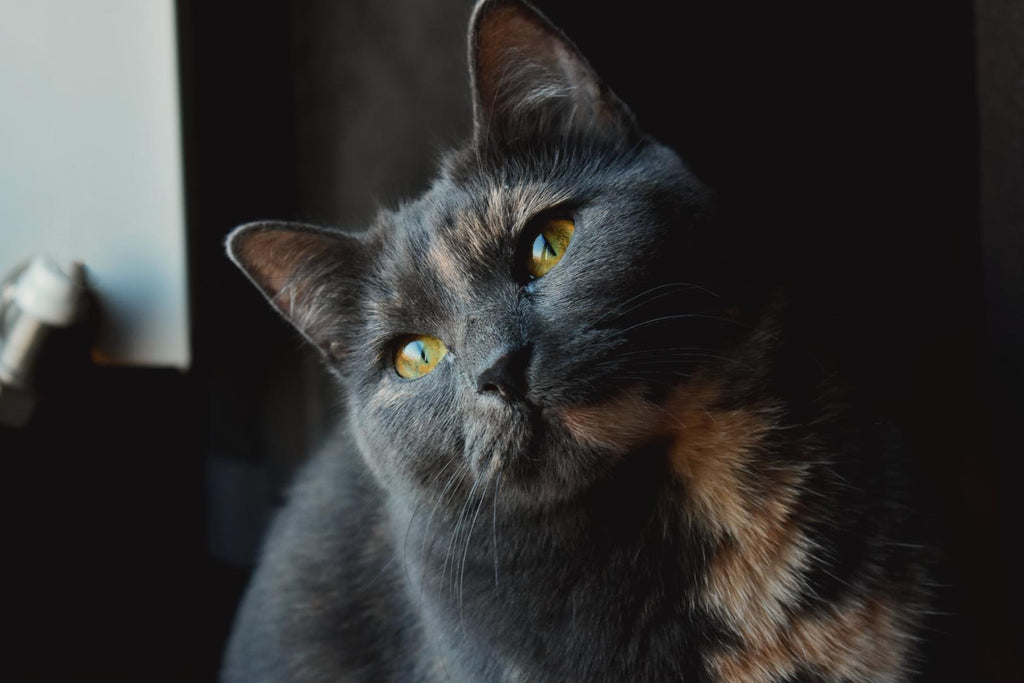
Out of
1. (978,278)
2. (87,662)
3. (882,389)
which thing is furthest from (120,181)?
(978,278)

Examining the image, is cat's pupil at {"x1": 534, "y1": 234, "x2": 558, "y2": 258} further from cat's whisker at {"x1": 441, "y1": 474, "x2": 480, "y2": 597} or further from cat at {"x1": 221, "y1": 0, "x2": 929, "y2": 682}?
cat's whisker at {"x1": 441, "y1": 474, "x2": 480, "y2": 597}

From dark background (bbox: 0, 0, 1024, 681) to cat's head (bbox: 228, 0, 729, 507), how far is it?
0.32m

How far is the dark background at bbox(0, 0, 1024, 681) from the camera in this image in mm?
1620

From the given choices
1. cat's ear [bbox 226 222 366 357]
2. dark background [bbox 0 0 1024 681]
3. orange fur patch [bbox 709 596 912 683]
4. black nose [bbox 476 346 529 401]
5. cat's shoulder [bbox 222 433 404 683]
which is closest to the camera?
black nose [bbox 476 346 529 401]

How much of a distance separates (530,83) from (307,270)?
363 mm

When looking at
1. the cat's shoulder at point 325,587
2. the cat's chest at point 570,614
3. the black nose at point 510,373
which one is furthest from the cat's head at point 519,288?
the cat's shoulder at point 325,587

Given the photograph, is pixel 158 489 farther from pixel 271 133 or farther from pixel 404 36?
pixel 404 36

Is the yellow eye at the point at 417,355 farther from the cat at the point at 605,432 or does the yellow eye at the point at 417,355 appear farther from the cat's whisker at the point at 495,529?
the cat's whisker at the point at 495,529

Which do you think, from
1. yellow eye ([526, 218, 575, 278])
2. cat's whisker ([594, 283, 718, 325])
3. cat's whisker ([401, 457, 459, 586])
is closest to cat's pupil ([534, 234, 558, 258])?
yellow eye ([526, 218, 575, 278])

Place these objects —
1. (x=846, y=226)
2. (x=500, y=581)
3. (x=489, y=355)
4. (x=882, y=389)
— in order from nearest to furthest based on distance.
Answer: (x=489, y=355)
(x=500, y=581)
(x=882, y=389)
(x=846, y=226)

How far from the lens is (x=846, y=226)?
174 cm

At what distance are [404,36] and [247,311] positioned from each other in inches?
24.7

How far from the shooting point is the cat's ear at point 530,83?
3.59 feet

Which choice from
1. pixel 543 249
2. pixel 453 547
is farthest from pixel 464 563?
pixel 543 249
